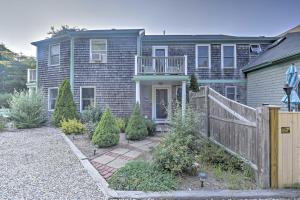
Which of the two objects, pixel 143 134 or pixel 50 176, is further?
pixel 143 134

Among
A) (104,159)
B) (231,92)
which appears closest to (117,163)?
(104,159)

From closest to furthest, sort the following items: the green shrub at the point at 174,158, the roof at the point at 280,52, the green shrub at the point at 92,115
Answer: the green shrub at the point at 174,158 < the roof at the point at 280,52 < the green shrub at the point at 92,115

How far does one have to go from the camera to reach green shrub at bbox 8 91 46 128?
12977mm

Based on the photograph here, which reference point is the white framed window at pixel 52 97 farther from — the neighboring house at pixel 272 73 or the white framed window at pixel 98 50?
the neighboring house at pixel 272 73

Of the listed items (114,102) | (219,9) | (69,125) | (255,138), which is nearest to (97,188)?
(255,138)

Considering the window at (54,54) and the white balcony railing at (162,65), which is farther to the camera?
the window at (54,54)

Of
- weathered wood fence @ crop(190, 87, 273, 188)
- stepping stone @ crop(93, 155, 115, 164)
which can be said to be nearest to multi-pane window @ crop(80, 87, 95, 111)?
weathered wood fence @ crop(190, 87, 273, 188)

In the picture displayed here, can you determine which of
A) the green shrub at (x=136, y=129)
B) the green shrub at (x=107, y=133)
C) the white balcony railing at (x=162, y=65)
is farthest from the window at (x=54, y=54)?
the green shrub at (x=107, y=133)

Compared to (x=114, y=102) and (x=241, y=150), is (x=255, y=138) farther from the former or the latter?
(x=114, y=102)

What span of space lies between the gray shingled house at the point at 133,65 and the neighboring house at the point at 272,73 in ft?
3.53

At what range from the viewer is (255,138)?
5.12 metres

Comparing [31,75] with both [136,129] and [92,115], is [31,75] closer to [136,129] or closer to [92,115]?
[92,115]

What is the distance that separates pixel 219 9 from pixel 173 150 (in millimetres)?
14113

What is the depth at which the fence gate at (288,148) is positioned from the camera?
4.83 meters
